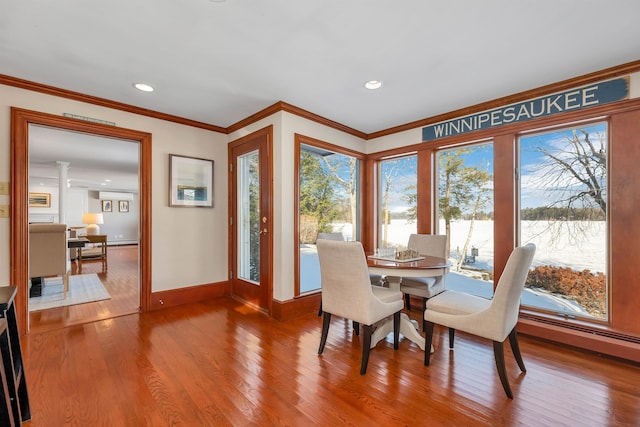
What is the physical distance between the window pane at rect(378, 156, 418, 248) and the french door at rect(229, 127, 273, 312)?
72.2 inches

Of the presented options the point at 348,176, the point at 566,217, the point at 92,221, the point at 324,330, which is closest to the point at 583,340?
the point at 566,217

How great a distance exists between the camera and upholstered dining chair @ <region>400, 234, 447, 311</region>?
→ 2898mm

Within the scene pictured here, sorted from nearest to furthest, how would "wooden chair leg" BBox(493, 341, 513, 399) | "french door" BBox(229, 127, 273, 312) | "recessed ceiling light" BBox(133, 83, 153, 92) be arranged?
"wooden chair leg" BBox(493, 341, 513, 399), "recessed ceiling light" BBox(133, 83, 153, 92), "french door" BBox(229, 127, 273, 312)

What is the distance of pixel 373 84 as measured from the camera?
2.72 m

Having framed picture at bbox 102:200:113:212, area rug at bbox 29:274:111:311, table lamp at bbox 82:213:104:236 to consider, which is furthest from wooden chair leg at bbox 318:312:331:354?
framed picture at bbox 102:200:113:212

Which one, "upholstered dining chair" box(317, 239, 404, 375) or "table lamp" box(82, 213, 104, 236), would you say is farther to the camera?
"table lamp" box(82, 213, 104, 236)

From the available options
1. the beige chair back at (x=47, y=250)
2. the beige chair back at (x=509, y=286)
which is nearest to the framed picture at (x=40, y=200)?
the beige chair back at (x=47, y=250)

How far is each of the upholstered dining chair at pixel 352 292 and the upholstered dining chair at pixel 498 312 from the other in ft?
1.26

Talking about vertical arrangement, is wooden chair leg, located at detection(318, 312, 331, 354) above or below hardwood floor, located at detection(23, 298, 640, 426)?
above

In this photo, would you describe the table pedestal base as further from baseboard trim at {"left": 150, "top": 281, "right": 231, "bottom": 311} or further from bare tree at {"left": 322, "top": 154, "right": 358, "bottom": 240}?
baseboard trim at {"left": 150, "top": 281, "right": 231, "bottom": 311}

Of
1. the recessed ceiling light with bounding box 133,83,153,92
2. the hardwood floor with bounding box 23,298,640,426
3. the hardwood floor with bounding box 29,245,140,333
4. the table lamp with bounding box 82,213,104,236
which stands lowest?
the hardwood floor with bounding box 23,298,640,426

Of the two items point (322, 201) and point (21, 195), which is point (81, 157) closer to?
point (21, 195)

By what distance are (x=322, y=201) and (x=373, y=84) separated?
166 cm

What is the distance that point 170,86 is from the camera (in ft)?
9.09
